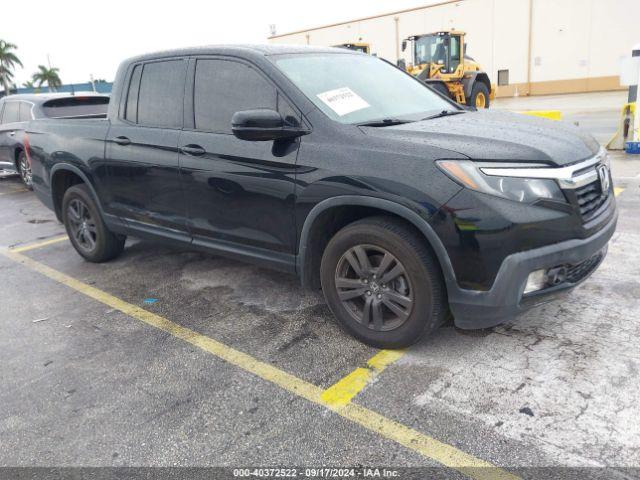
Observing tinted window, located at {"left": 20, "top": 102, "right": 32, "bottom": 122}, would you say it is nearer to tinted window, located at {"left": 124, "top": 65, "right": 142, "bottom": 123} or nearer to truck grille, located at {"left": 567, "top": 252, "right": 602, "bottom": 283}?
tinted window, located at {"left": 124, "top": 65, "right": 142, "bottom": 123}

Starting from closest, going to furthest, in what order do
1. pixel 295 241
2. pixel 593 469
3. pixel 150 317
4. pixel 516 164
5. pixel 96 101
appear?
pixel 593 469 < pixel 516 164 < pixel 295 241 < pixel 150 317 < pixel 96 101

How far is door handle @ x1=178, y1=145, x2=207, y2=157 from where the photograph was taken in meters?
3.82

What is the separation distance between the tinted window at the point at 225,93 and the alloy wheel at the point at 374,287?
116 centimetres

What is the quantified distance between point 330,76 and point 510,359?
2.18 m

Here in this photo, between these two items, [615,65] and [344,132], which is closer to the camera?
[344,132]

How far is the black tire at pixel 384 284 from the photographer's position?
2.93 m

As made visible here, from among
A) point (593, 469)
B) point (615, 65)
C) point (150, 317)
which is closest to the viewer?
point (593, 469)

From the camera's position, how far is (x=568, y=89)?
3344cm

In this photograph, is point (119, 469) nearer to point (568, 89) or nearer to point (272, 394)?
point (272, 394)

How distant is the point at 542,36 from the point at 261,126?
35964mm

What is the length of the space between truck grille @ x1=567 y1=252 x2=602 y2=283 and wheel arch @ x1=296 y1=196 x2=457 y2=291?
66cm

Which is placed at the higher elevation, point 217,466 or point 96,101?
point 96,101

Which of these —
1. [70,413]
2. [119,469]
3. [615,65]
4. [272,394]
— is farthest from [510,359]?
[615,65]

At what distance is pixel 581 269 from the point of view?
9.82 feet
